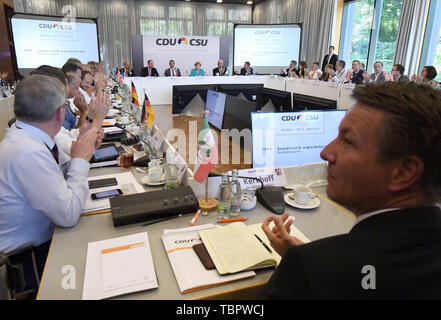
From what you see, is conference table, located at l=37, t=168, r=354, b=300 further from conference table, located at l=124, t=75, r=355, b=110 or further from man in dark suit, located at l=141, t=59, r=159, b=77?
man in dark suit, located at l=141, t=59, r=159, b=77

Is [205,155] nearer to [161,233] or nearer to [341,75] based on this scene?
[161,233]

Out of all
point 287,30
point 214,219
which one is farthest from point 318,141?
point 287,30

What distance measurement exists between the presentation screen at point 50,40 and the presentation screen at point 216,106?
6334 millimetres

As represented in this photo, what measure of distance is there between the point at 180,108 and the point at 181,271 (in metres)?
5.10

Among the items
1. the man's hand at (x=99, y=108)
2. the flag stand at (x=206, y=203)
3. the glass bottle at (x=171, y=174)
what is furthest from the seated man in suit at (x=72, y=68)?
the flag stand at (x=206, y=203)

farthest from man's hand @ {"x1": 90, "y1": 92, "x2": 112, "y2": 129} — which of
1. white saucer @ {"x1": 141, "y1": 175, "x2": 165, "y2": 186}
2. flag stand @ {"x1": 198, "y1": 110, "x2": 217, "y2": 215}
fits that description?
flag stand @ {"x1": 198, "y1": 110, "x2": 217, "y2": 215}

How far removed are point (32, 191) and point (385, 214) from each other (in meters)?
1.24

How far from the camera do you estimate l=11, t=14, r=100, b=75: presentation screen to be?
27.8 ft

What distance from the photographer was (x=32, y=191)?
120cm

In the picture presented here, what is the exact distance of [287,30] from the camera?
11.2 metres

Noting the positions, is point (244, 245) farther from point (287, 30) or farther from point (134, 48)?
point (287, 30)

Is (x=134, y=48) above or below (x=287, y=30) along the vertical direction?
below

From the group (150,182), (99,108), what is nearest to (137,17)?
(99,108)
